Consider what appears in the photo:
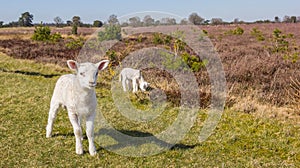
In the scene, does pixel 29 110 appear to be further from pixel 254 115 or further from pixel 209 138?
pixel 254 115

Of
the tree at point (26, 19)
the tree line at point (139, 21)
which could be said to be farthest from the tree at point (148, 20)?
the tree at point (26, 19)

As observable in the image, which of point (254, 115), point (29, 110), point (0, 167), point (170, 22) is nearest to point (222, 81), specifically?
point (254, 115)

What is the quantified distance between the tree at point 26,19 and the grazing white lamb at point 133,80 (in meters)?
61.5

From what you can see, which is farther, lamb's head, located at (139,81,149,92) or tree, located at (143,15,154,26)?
lamb's head, located at (139,81,149,92)

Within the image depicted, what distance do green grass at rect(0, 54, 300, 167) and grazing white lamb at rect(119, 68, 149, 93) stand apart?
2.99 feet

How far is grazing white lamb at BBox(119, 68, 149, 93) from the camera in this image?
837 cm

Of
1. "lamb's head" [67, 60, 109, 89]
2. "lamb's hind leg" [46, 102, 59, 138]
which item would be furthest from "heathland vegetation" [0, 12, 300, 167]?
"lamb's head" [67, 60, 109, 89]

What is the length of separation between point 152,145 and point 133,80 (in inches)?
149

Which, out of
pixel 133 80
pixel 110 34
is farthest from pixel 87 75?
pixel 110 34

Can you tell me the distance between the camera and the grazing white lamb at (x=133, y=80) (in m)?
8.37

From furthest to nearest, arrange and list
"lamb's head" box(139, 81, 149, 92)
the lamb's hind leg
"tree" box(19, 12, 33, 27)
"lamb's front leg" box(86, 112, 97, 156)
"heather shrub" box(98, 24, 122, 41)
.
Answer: "tree" box(19, 12, 33, 27) → "heather shrub" box(98, 24, 122, 41) → "lamb's head" box(139, 81, 149, 92) → the lamb's hind leg → "lamb's front leg" box(86, 112, 97, 156)

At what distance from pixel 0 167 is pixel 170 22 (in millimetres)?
3958

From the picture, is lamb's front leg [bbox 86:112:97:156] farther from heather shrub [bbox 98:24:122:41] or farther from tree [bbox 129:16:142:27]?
heather shrub [bbox 98:24:122:41]

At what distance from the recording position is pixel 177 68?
9.12 m
